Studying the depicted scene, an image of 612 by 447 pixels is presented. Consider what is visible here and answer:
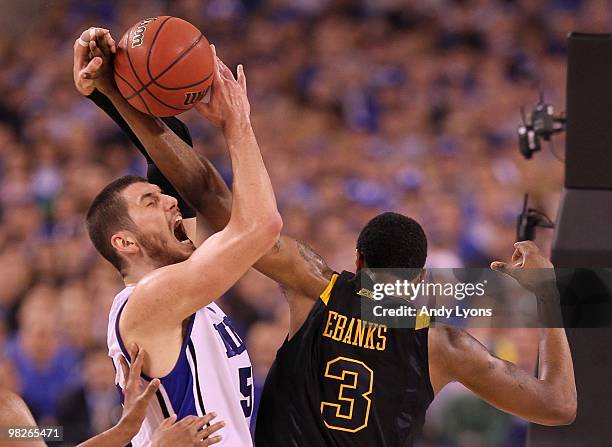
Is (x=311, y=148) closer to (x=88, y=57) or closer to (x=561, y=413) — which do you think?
(x=561, y=413)

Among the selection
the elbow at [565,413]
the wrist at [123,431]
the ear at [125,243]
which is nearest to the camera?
the wrist at [123,431]

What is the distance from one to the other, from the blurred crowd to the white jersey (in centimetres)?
235

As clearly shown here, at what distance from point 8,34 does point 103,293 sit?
312 centimetres

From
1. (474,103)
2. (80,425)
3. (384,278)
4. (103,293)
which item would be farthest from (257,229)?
(474,103)

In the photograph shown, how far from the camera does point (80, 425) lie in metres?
5.39

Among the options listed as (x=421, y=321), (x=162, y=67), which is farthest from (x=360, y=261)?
(x=162, y=67)

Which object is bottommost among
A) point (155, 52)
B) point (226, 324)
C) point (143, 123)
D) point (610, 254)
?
point (226, 324)

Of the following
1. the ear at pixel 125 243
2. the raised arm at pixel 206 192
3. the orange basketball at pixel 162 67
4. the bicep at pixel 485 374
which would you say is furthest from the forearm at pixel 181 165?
the bicep at pixel 485 374

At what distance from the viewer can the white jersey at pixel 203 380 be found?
112 inches

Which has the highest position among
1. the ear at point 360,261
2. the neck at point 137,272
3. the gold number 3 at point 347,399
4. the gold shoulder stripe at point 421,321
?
the ear at point 360,261

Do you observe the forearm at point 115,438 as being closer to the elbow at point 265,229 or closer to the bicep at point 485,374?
the elbow at point 265,229

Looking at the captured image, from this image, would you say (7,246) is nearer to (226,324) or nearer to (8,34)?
(8,34)

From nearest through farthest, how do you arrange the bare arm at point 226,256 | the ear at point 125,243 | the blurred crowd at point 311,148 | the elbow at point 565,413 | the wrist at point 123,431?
the bare arm at point 226,256
the wrist at point 123,431
the ear at point 125,243
the elbow at point 565,413
the blurred crowd at point 311,148

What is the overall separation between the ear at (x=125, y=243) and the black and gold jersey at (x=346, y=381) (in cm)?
60
